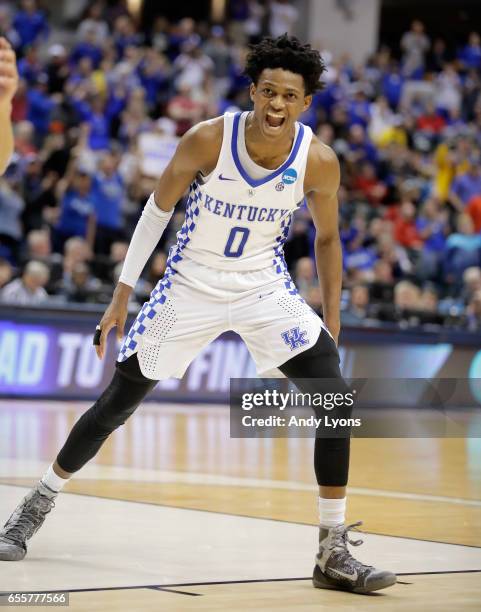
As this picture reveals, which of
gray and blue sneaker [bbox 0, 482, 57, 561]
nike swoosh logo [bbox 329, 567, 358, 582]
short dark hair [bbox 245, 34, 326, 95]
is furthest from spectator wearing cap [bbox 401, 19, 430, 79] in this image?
nike swoosh logo [bbox 329, 567, 358, 582]

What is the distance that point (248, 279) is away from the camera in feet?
17.9

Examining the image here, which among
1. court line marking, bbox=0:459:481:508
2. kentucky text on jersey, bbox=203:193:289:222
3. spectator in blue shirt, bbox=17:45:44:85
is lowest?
court line marking, bbox=0:459:481:508

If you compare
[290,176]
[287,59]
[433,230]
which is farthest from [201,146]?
[433,230]

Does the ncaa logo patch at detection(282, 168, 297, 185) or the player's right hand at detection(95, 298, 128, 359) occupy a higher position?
the ncaa logo patch at detection(282, 168, 297, 185)

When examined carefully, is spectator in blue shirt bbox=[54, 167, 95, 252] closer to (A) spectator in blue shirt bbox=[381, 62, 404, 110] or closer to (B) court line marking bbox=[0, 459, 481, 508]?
(B) court line marking bbox=[0, 459, 481, 508]

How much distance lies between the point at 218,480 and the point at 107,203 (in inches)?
322

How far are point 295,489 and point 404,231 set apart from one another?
12008 mm

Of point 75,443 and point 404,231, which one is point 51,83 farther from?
point 75,443

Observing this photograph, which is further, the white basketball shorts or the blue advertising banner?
the blue advertising banner

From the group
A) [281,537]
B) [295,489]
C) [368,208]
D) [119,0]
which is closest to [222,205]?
[281,537]

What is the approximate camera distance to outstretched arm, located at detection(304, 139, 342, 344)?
5469 millimetres

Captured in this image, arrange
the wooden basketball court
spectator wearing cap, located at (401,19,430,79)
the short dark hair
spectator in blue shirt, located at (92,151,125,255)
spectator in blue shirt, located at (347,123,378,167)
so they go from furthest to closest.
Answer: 1. spectator wearing cap, located at (401,19,430,79)
2. spectator in blue shirt, located at (347,123,378,167)
3. spectator in blue shirt, located at (92,151,125,255)
4. the short dark hair
5. the wooden basketball court

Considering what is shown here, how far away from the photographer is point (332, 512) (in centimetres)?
519

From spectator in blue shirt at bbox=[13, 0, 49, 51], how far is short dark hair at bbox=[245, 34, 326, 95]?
48.8 feet
